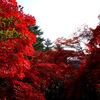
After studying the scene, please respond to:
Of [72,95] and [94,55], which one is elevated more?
[94,55]

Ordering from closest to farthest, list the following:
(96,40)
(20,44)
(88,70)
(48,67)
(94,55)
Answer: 1. (88,70)
2. (94,55)
3. (96,40)
4. (20,44)
5. (48,67)

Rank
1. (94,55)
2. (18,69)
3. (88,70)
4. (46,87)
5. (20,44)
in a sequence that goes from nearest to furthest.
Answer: (88,70) < (94,55) < (18,69) < (20,44) < (46,87)

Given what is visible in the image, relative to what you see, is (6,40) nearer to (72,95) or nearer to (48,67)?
(48,67)

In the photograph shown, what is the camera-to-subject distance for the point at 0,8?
12.3 ft

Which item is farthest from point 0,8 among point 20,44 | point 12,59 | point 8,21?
point 12,59

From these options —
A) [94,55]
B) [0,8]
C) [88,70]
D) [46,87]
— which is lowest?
[46,87]

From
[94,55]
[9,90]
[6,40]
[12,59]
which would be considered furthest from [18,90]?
[94,55]

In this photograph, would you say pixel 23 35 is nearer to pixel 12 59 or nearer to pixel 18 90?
pixel 12 59

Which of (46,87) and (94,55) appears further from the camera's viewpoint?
(46,87)

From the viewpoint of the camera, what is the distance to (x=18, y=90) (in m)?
3.41

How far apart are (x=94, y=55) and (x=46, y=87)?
5766 mm

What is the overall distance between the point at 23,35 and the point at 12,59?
1.11 m

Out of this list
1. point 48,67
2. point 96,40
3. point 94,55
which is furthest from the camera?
point 48,67

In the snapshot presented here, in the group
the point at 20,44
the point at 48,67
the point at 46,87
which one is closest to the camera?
the point at 20,44
